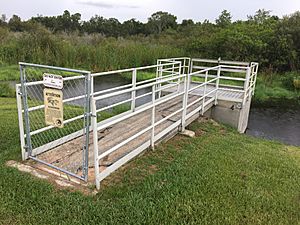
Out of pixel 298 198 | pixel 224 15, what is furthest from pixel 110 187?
pixel 224 15

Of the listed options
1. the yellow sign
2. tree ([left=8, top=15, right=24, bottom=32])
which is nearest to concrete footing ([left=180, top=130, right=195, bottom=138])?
the yellow sign

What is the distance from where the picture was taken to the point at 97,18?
47312 millimetres

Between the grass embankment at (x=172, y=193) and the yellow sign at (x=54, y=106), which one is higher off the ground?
the yellow sign at (x=54, y=106)

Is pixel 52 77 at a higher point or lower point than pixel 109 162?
higher

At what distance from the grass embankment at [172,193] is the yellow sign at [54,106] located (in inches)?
27.9

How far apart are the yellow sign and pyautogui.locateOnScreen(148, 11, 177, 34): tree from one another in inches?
1497

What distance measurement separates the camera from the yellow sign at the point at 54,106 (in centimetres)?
306

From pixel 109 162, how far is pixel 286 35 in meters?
15.2

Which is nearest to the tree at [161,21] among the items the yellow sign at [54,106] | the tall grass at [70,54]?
the tall grass at [70,54]

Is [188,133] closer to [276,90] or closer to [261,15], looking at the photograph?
[276,90]

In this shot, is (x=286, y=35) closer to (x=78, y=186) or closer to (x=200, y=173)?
(x=200, y=173)

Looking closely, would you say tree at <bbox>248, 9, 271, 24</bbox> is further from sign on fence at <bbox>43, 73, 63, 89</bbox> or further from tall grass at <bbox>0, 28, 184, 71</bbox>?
sign on fence at <bbox>43, 73, 63, 89</bbox>

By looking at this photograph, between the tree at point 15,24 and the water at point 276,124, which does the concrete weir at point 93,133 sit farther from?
the tree at point 15,24

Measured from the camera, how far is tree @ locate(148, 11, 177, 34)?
1577 inches
